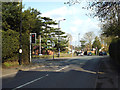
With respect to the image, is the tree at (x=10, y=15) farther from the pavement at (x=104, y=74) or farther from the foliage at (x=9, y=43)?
the pavement at (x=104, y=74)

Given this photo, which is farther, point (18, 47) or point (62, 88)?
point (18, 47)

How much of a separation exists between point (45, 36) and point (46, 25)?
3506mm

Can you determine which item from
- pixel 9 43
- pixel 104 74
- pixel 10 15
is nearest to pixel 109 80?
pixel 104 74

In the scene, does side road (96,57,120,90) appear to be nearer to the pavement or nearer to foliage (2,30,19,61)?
the pavement

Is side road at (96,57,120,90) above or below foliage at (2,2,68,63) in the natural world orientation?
below

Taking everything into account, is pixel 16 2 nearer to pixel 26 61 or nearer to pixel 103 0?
pixel 26 61

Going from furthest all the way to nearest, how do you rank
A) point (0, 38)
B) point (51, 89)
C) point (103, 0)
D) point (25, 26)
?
point (25, 26) → point (0, 38) → point (103, 0) → point (51, 89)

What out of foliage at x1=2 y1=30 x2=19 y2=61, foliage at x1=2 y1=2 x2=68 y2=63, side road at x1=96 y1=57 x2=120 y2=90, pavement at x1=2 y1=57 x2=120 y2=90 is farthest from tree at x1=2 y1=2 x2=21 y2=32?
side road at x1=96 y1=57 x2=120 y2=90

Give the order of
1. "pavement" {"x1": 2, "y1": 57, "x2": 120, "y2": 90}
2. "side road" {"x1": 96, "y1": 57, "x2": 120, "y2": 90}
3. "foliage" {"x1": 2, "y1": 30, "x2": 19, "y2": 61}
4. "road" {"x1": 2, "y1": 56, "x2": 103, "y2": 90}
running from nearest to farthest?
"road" {"x1": 2, "y1": 56, "x2": 103, "y2": 90} → "side road" {"x1": 96, "y1": 57, "x2": 120, "y2": 90} → "pavement" {"x1": 2, "y1": 57, "x2": 120, "y2": 90} → "foliage" {"x1": 2, "y1": 30, "x2": 19, "y2": 61}

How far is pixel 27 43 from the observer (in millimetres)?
25422

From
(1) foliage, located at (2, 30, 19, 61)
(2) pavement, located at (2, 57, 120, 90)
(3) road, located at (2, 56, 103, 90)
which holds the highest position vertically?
(1) foliage, located at (2, 30, 19, 61)

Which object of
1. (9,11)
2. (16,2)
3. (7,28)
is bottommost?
(7,28)

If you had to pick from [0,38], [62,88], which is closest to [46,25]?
[0,38]

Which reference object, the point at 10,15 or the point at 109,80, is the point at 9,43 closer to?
the point at 10,15
